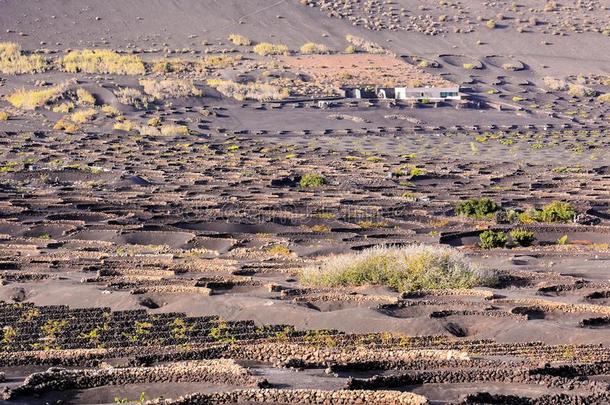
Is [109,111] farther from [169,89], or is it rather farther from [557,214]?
[557,214]

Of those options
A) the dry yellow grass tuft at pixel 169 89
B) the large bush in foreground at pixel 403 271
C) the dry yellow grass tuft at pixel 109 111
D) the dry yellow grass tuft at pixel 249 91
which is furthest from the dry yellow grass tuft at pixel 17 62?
the large bush in foreground at pixel 403 271

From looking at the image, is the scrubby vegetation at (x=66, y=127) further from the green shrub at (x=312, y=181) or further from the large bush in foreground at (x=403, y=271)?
the large bush in foreground at (x=403, y=271)

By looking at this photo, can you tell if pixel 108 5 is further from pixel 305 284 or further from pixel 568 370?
pixel 568 370

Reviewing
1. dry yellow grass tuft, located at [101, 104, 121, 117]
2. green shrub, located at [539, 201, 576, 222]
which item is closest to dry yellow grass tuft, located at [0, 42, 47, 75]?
dry yellow grass tuft, located at [101, 104, 121, 117]

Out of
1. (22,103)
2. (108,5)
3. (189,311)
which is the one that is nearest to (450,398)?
(189,311)

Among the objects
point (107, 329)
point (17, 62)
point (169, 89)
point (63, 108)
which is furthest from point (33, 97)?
point (107, 329)

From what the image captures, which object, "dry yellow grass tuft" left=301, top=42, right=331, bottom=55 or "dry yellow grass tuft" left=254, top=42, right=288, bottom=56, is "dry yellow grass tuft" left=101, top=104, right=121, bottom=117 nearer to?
"dry yellow grass tuft" left=254, top=42, right=288, bottom=56

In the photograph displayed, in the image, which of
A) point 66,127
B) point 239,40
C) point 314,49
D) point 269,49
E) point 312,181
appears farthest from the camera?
point 239,40
